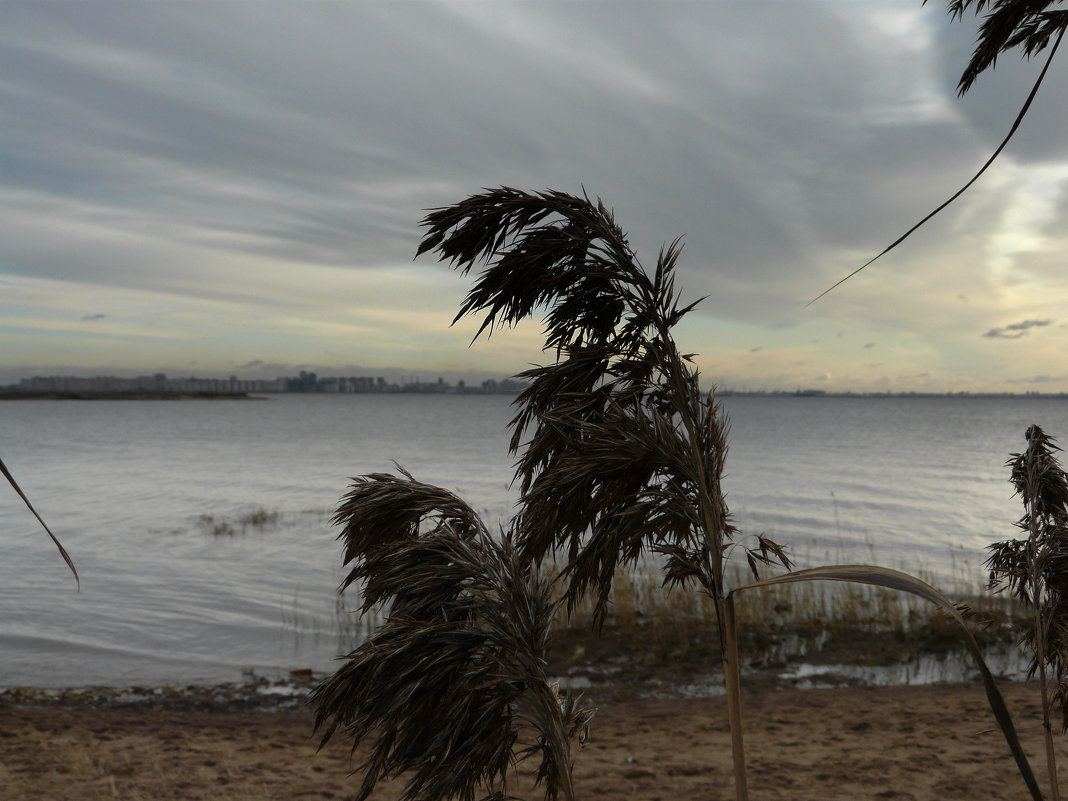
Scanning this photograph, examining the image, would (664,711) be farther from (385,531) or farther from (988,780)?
(385,531)

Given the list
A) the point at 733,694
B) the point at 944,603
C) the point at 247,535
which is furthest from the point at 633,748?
the point at 247,535

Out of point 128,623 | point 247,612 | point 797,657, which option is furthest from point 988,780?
point 128,623

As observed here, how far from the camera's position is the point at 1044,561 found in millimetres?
4410

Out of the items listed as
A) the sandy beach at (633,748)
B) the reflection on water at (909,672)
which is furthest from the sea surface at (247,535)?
the reflection on water at (909,672)

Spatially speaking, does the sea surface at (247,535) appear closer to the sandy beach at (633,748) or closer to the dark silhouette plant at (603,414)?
the sandy beach at (633,748)

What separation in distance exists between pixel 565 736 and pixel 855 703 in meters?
10.5

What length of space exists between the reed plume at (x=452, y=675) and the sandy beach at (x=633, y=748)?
6.30 m

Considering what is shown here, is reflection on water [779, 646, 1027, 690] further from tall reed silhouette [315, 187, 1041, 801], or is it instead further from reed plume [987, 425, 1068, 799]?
tall reed silhouette [315, 187, 1041, 801]

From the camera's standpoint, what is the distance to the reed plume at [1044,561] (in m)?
4.41

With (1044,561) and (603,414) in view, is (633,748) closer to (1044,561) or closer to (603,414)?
(1044,561)

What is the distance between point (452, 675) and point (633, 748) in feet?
26.8

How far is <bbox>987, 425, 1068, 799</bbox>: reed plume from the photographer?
4410mm

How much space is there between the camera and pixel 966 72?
119 inches

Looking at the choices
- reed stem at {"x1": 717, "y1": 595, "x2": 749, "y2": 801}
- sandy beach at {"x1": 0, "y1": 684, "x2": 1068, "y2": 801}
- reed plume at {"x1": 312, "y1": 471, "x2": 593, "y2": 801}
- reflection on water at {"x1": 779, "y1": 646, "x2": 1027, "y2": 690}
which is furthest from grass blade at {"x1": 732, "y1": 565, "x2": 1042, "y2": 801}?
reflection on water at {"x1": 779, "y1": 646, "x2": 1027, "y2": 690}
